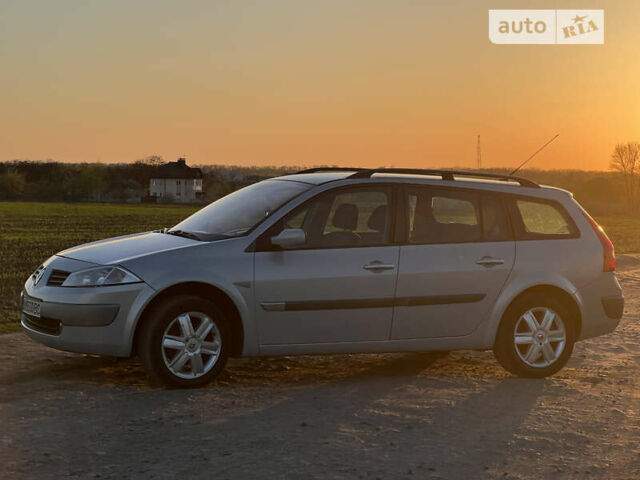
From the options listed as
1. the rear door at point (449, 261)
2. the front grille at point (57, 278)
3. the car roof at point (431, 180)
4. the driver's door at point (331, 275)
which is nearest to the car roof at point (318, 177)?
the car roof at point (431, 180)

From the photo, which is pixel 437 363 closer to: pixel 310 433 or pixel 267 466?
pixel 310 433

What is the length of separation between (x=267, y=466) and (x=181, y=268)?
2.37 m

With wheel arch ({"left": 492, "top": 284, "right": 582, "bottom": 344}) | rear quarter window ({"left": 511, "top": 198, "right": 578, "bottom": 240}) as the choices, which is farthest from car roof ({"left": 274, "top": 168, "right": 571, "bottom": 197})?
wheel arch ({"left": 492, "top": 284, "right": 582, "bottom": 344})

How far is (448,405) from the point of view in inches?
286

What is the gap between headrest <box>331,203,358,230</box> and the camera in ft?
26.5

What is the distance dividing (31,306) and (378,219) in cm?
286

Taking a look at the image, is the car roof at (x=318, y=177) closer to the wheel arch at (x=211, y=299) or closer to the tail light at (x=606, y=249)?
the wheel arch at (x=211, y=299)

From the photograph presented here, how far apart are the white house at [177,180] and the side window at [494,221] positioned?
167m

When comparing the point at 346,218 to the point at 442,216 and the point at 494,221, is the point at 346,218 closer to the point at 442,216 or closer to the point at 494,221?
the point at 442,216

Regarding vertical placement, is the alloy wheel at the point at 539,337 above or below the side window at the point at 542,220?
below

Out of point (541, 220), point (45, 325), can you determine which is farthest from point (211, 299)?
point (541, 220)

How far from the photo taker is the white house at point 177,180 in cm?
17488

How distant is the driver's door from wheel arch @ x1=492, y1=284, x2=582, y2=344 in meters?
1.05

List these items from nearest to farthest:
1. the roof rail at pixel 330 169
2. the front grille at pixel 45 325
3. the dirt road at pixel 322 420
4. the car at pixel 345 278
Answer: the dirt road at pixel 322 420, the car at pixel 345 278, the front grille at pixel 45 325, the roof rail at pixel 330 169
